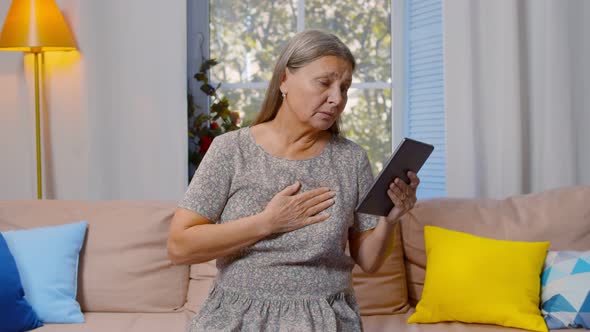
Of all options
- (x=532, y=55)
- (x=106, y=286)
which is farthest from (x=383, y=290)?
(x=532, y=55)

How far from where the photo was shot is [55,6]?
3.48 metres

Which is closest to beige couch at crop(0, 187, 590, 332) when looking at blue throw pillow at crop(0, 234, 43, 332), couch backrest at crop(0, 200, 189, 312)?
couch backrest at crop(0, 200, 189, 312)

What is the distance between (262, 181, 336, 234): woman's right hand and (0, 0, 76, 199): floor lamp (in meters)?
2.21

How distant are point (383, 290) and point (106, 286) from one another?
950 mm

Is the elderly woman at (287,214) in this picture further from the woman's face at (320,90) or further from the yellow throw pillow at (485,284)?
the yellow throw pillow at (485,284)

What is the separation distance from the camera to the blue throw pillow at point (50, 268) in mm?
2395

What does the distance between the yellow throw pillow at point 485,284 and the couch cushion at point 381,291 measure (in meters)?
0.11

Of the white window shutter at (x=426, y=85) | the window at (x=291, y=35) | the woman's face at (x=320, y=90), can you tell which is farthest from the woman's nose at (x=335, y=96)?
the window at (x=291, y=35)

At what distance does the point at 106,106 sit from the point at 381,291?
1851 mm

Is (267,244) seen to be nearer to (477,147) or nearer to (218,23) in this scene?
(477,147)

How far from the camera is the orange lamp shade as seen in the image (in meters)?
3.36

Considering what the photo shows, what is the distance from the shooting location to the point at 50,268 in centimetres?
244

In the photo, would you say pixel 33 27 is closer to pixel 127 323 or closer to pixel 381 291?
pixel 127 323

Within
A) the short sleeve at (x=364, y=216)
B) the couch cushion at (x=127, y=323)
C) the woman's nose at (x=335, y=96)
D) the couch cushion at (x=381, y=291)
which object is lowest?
the couch cushion at (x=127, y=323)
